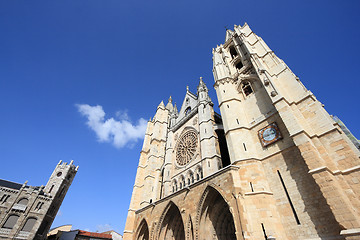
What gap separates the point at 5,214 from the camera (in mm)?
21141

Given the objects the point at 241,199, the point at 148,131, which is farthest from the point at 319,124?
the point at 148,131

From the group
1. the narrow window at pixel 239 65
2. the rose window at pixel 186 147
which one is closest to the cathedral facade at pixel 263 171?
the rose window at pixel 186 147

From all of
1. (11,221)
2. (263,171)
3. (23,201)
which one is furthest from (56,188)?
(263,171)

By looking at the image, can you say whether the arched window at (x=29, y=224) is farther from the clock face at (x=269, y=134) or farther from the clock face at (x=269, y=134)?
the clock face at (x=269, y=134)

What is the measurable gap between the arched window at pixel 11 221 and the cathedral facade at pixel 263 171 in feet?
48.8

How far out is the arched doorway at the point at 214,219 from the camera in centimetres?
1016

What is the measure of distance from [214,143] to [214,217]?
224 inches

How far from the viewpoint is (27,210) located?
882 inches

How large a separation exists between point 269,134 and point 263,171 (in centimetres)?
223

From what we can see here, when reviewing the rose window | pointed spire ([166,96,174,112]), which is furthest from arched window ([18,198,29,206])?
pointed spire ([166,96,174,112])

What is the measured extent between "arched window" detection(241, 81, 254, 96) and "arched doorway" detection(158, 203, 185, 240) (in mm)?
10528

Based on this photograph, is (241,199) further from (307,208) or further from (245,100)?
(245,100)

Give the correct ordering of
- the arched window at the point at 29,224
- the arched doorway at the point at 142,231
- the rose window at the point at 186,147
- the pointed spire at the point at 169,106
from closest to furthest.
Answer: the arched doorway at the point at 142,231, the rose window at the point at 186,147, the arched window at the point at 29,224, the pointed spire at the point at 169,106

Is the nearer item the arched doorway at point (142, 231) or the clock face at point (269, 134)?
the clock face at point (269, 134)
